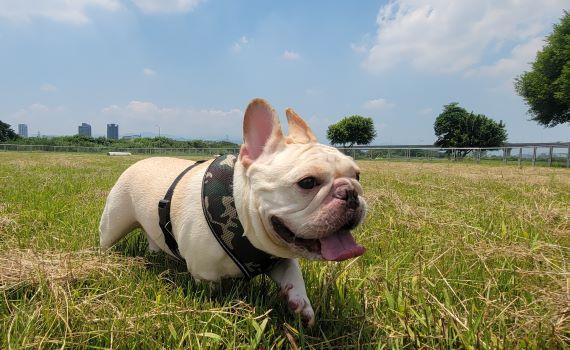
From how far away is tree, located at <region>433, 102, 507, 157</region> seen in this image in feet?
174

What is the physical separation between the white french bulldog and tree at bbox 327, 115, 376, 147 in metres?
69.8

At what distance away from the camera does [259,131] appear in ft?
7.36

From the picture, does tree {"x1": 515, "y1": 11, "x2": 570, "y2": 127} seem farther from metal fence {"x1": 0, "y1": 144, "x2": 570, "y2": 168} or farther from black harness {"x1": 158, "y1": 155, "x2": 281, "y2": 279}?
black harness {"x1": 158, "y1": 155, "x2": 281, "y2": 279}

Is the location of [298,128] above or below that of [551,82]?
below

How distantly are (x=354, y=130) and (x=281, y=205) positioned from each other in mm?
70766

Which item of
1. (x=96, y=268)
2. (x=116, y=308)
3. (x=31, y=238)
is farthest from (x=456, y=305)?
(x=31, y=238)

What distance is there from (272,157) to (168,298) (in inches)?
38.1

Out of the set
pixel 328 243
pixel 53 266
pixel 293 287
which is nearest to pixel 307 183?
pixel 328 243

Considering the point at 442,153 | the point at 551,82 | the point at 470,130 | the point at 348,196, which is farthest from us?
the point at 470,130

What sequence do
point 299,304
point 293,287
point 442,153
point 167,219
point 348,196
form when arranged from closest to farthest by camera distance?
point 348,196 < point 299,304 < point 293,287 < point 167,219 < point 442,153

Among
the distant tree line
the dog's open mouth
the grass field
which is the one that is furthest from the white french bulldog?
the distant tree line

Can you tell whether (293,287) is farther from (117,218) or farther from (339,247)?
(117,218)

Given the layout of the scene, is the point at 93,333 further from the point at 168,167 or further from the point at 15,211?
the point at 15,211

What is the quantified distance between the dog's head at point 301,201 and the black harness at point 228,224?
6 centimetres
